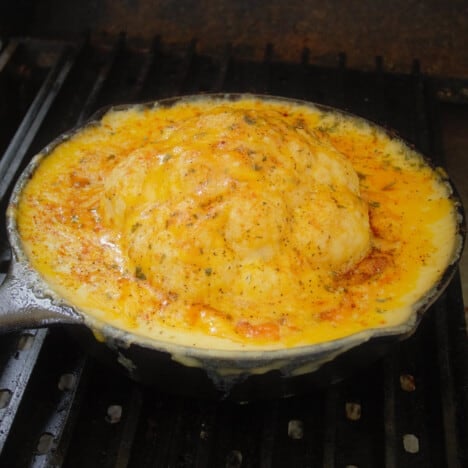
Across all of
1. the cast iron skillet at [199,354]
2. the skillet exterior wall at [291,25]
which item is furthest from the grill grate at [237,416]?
the skillet exterior wall at [291,25]

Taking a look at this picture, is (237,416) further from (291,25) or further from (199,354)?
(291,25)

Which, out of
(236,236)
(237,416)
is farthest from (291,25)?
(237,416)

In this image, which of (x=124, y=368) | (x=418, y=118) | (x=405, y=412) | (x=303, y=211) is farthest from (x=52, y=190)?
(x=418, y=118)

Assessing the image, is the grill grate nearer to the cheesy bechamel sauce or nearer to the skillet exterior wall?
the cheesy bechamel sauce

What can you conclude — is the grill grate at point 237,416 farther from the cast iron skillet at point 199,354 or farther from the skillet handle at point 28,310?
the skillet handle at point 28,310

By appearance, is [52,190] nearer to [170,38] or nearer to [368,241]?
[368,241]

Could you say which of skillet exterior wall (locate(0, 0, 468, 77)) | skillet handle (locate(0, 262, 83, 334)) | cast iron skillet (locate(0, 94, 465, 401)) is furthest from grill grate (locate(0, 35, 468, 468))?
skillet exterior wall (locate(0, 0, 468, 77))
